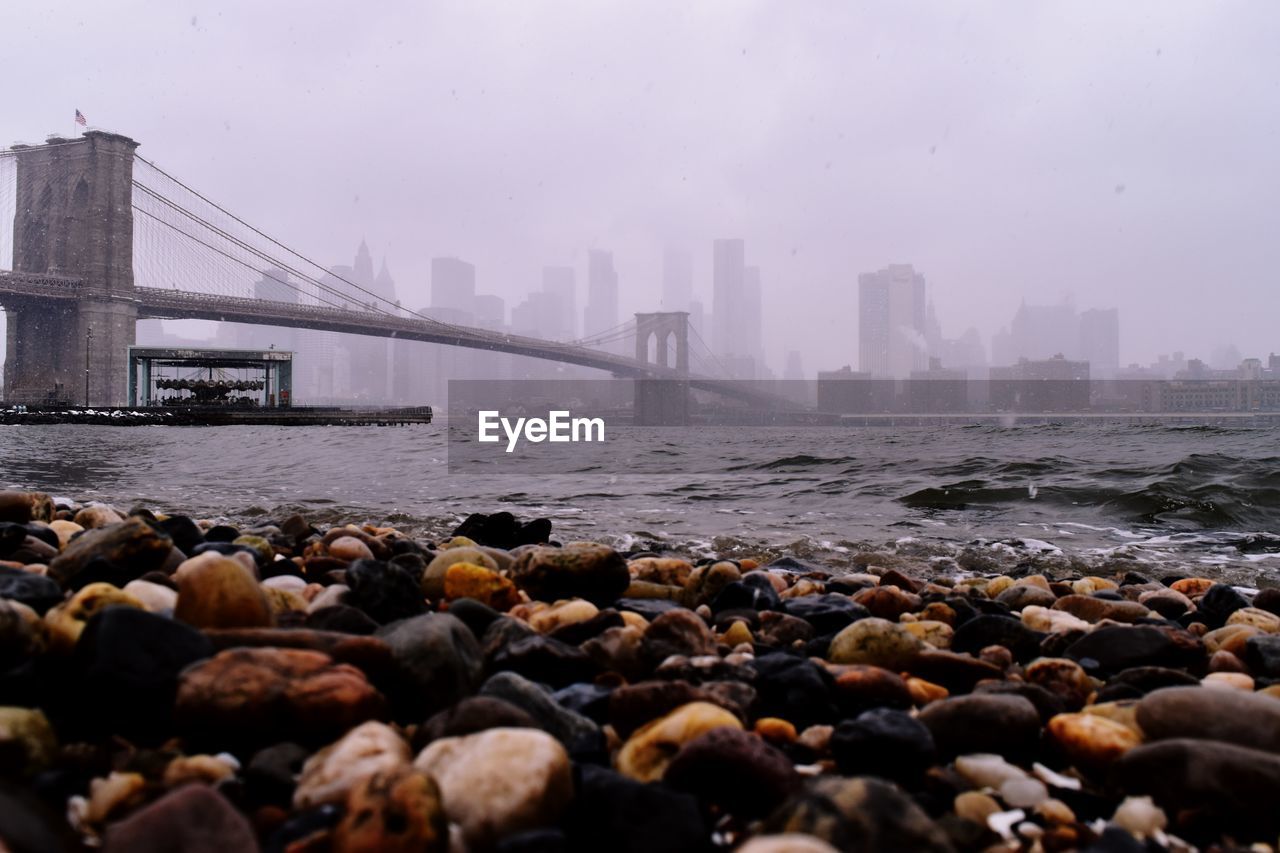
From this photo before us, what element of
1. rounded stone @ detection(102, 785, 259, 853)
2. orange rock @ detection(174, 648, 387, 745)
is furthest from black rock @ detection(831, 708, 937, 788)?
rounded stone @ detection(102, 785, 259, 853)

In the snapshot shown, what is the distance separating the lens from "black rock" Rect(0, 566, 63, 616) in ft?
6.72

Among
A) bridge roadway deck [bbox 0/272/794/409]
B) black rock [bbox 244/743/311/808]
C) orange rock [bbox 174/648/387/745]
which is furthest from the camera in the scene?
bridge roadway deck [bbox 0/272/794/409]

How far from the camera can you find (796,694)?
192cm

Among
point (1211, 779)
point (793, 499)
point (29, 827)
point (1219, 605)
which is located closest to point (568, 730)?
point (29, 827)

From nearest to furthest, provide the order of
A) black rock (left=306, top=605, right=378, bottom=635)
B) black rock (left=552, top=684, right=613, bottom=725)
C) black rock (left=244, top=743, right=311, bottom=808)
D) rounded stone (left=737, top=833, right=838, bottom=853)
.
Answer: rounded stone (left=737, top=833, right=838, bottom=853) → black rock (left=244, top=743, right=311, bottom=808) → black rock (left=552, top=684, right=613, bottom=725) → black rock (left=306, top=605, right=378, bottom=635)

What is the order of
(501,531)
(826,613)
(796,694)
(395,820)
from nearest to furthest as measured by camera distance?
(395,820) → (796,694) → (826,613) → (501,531)

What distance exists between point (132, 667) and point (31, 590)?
0.86 m

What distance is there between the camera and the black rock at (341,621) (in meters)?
2.12

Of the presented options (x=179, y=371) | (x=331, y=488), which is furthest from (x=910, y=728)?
(x=179, y=371)

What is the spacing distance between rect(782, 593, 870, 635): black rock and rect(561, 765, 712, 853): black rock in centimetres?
160

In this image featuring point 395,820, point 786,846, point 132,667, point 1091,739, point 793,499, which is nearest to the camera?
point 786,846

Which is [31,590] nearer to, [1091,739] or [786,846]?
[786,846]

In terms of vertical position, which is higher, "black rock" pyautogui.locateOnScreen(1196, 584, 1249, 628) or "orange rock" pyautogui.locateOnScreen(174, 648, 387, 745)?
"orange rock" pyautogui.locateOnScreen(174, 648, 387, 745)

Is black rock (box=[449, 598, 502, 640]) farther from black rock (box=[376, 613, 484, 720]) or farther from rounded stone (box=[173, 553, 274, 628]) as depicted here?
rounded stone (box=[173, 553, 274, 628])
